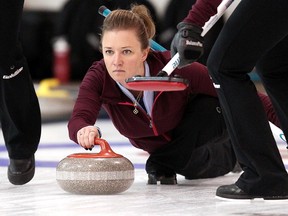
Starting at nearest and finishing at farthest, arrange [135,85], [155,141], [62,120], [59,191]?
[135,85], [59,191], [155,141], [62,120]

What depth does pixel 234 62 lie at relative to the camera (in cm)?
247

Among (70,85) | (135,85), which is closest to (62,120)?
(70,85)

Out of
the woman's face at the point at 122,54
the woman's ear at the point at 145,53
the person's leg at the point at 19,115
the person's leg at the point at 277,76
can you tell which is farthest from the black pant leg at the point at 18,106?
the person's leg at the point at 277,76

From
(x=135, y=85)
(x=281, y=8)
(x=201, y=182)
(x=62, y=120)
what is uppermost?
(x=281, y=8)

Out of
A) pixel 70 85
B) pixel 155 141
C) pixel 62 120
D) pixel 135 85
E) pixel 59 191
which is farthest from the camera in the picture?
pixel 70 85

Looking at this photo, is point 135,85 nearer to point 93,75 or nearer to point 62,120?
point 93,75

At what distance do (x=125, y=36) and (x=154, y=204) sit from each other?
2.19ft

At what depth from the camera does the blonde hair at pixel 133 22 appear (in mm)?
2930

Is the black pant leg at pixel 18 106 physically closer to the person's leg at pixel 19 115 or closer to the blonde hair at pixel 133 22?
the person's leg at pixel 19 115

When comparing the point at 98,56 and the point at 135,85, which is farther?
the point at 98,56

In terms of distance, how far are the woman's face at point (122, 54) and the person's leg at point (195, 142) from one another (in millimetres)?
291

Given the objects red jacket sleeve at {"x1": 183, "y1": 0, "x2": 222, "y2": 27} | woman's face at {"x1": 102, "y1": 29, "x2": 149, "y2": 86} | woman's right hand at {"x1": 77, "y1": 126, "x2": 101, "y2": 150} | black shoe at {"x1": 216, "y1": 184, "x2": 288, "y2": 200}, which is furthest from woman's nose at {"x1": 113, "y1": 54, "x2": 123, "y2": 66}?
black shoe at {"x1": 216, "y1": 184, "x2": 288, "y2": 200}

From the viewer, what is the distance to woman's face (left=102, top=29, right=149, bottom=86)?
2879 mm

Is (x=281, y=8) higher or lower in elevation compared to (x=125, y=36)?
higher
